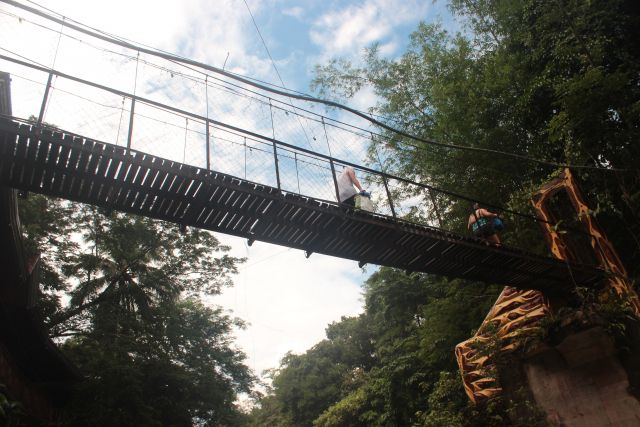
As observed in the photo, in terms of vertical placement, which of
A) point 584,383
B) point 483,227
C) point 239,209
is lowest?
point 584,383

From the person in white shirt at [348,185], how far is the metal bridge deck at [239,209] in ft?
2.67

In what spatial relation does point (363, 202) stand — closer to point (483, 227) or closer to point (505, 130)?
point (483, 227)

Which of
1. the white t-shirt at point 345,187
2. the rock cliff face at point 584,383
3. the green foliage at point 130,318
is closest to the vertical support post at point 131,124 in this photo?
the white t-shirt at point 345,187

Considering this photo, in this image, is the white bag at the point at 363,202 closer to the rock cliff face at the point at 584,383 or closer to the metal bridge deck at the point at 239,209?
the metal bridge deck at the point at 239,209

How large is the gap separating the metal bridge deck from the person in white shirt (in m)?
0.81

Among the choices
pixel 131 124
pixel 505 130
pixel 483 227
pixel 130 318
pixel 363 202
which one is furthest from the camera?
pixel 130 318

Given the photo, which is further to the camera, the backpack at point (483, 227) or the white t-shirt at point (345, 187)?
the backpack at point (483, 227)

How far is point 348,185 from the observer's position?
5.64 m

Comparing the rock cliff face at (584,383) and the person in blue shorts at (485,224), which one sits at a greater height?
the person in blue shorts at (485,224)

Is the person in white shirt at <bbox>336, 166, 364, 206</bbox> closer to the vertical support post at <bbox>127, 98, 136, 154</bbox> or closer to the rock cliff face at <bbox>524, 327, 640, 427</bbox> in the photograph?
the vertical support post at <bbox>127, 98, 136, 154</bbox>

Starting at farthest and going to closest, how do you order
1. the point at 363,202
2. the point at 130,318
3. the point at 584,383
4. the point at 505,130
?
1. the point at 130,318
2. the point at 505,130
3. the point at 363,202
4. the point at 584,383

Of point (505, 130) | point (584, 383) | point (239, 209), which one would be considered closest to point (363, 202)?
point (239, 209)

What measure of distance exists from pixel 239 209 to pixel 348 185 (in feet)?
5.91

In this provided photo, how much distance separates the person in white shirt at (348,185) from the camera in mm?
5594
